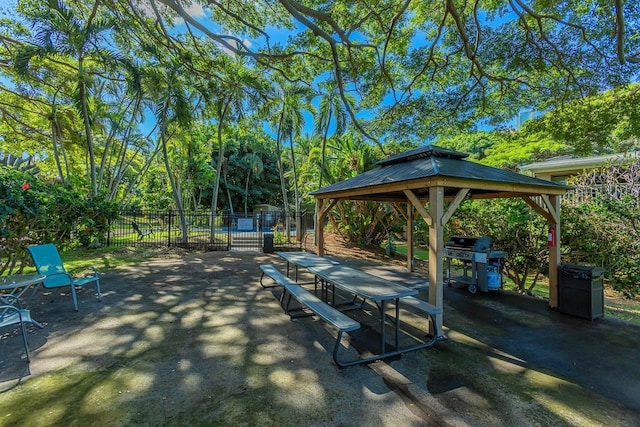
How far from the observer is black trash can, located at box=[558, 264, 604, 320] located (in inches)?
178

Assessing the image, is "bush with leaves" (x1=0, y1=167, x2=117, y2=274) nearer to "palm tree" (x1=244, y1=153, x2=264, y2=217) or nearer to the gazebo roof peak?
the gazebo roof peak

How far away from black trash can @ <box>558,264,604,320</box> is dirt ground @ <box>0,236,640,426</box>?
0.74 feet

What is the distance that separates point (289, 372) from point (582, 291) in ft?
15.9

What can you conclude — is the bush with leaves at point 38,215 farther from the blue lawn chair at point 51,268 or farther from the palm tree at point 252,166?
the palm tree at point 252,166

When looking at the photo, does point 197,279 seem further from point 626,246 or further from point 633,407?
point 626,246

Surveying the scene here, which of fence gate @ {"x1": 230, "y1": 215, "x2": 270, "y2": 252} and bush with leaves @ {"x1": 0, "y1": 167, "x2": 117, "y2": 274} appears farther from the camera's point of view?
fence gate @ {"x1": 230, "y1": 215, "x2": 270, "y2": 252}

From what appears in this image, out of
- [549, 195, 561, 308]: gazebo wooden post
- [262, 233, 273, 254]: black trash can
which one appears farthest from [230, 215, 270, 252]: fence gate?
[549, 195, 561, 308]: gazebo wooden post

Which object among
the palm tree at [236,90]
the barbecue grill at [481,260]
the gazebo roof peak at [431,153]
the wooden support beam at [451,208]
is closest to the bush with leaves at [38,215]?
the palm tree at [236,90]

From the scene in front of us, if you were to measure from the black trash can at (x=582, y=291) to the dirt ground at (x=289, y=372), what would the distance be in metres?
0.22

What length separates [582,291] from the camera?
4598mm

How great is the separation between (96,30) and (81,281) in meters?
7.37

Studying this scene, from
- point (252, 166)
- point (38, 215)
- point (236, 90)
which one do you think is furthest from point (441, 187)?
point (252, 166)

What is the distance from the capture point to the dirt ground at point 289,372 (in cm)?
236

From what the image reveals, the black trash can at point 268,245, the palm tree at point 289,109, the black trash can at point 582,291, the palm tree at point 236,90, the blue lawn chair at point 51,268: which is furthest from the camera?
the palm tree at point 289,109
